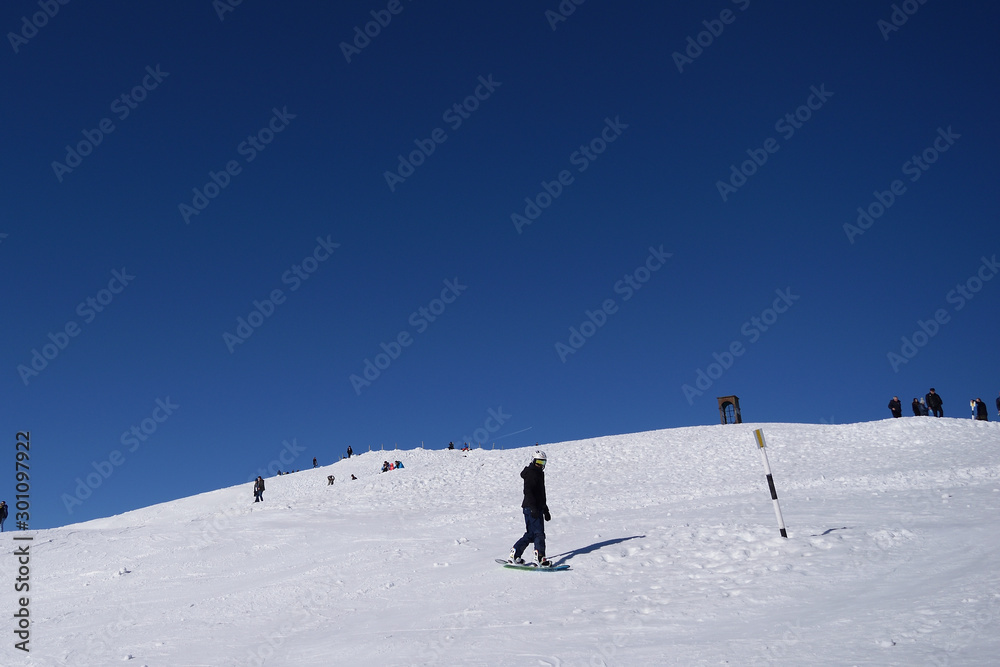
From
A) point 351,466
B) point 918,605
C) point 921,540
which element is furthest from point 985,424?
point 351,466

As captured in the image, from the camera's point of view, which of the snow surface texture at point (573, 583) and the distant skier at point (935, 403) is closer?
the snow surface texture at point (573, 583)

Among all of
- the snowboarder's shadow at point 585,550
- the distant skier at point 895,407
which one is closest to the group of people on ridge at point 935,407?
the distant skier at point 895,407

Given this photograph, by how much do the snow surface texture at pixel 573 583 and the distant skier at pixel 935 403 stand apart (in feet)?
40.8

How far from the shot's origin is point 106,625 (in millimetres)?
11500

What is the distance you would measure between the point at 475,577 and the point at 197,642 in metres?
4.54

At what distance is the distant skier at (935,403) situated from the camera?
3550 cm

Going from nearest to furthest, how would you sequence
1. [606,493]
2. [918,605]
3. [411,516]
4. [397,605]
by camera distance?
[918,605] → [397,605] → [411,516] → [606,493]

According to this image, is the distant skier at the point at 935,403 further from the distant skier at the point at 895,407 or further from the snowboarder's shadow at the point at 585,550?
the snowboarder's shadow at the point at 585,550

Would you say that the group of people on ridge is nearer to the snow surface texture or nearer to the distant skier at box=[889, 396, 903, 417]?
the distant skier at box=[889, 396, 903, 417]

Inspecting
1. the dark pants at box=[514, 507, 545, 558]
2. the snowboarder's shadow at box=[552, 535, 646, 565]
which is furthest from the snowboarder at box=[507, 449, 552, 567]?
the snowboarder's shadow at box=[552, 535, 646, 565]

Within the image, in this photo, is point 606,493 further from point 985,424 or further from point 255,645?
point 985,424

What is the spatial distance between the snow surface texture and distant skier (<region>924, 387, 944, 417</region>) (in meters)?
12.4

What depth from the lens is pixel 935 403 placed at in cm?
3550

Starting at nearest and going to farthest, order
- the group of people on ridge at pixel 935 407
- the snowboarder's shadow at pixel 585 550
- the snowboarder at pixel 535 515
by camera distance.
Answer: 1. the snowboarder at pixel 535 515
2. the snowboarder's shadow at pixel 585 550
3. the group of people on ridge at pixel 935 407
